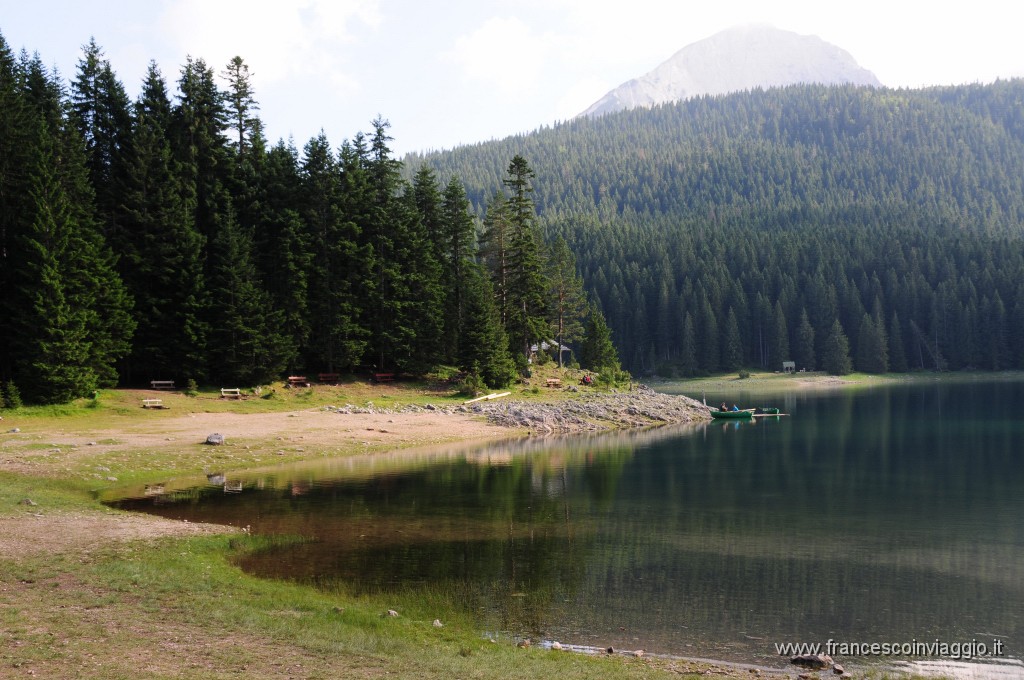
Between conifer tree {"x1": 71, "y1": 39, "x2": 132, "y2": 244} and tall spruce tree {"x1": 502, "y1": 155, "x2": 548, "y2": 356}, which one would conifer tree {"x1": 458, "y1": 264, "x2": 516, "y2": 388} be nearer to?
tall spruce tree {"x1": 502, "y1": 155, "x2": 548, "y2": 356}

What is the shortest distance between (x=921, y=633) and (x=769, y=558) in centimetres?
609

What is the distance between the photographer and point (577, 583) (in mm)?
19359


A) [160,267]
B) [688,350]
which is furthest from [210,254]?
[688,350]

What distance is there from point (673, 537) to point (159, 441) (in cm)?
2649

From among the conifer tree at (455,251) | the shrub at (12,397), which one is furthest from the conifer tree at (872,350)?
the shrub at (12,397)

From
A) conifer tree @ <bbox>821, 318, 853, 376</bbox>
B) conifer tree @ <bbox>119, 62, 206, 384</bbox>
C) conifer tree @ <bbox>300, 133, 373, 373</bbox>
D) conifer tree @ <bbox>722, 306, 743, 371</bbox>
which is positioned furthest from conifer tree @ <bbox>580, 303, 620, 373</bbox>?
conifer tree @ <bbox>821, 318, 853, 376</bbox>

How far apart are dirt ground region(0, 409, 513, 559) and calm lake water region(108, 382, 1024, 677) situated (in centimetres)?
315

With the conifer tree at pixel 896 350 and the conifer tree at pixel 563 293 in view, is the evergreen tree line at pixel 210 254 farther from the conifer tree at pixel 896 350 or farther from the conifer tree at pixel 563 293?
the conifer tree at pixel 896 350

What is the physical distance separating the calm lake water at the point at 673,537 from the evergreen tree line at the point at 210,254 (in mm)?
20335

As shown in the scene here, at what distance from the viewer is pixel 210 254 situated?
5944 cm

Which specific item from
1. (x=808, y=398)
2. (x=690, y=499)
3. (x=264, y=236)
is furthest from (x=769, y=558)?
(x=808, y=398)

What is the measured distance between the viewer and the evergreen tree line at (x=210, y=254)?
4750 cm

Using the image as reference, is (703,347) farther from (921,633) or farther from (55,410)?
(921,633)

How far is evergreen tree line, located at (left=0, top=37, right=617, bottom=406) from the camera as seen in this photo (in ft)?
156
